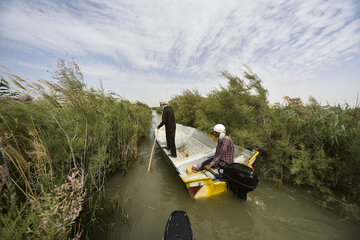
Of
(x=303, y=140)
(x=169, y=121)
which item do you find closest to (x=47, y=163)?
(x=169, y=121)

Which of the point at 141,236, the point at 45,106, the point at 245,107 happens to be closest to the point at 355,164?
the point at 245,107

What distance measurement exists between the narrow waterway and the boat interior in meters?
0.63

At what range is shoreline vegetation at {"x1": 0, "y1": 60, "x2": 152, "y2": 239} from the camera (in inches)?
49.0

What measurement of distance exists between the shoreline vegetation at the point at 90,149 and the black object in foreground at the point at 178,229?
3.43ft

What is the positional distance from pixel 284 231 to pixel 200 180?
1.61 m

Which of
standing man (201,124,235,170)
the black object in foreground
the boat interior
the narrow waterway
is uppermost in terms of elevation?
standing man (201,124,235,170)

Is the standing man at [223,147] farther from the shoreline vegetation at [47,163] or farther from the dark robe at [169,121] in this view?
the shoreline vegetation at [47,163]

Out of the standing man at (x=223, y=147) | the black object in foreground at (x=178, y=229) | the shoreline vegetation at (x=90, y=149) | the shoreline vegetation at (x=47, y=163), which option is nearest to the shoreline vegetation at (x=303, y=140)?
the shoreline vegetation at (x=90, y=149)

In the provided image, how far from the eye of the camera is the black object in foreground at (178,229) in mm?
1452

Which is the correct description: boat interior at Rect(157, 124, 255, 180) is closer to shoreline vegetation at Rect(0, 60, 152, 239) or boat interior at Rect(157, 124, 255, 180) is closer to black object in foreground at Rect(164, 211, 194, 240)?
black object in foreground at Rect(164, 211, 194, 240)

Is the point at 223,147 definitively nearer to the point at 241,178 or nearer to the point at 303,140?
the point at 241,178

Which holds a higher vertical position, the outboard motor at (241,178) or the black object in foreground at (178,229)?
the outboard motor at (241,178)

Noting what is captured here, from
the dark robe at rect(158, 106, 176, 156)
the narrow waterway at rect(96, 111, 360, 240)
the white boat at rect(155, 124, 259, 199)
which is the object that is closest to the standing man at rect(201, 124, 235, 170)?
the white boat at rect(155, 124, 259, 199)

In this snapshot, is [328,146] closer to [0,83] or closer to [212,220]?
[212,220]
